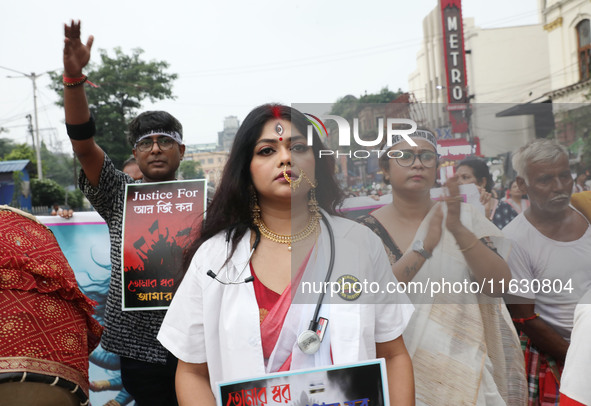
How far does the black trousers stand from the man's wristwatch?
1.21m

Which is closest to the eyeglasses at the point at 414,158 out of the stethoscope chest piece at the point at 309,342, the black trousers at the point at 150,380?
the stethoscope chest piece at the point at 309,342

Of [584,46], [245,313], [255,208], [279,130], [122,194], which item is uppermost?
[584,46]

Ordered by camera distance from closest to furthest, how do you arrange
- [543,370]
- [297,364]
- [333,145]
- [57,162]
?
[297,364] < [333,145] < [543,370] < [57,162]

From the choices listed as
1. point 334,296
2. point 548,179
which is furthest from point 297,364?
point 548,179

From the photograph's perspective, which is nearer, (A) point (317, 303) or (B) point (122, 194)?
(A) point (317, 303)

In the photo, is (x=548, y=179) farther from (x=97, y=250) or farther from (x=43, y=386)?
(x=97, y=250)

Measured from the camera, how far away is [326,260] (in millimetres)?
1844

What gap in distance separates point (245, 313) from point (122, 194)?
1305 millimetres

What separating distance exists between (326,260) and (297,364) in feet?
1.18

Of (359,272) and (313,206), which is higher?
(313,206)

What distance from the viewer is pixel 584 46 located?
722 inches

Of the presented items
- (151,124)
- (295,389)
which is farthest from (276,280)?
(151,124)

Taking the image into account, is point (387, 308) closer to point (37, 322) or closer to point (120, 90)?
point (37, 322)

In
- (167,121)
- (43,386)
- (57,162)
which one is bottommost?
(43,386)
